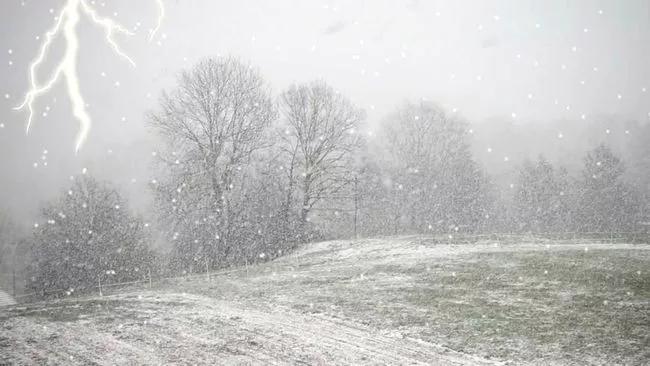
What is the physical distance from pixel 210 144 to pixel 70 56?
1235cm

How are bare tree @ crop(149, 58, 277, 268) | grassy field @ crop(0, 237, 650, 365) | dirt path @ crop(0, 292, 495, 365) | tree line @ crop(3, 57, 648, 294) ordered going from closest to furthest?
dirt path @ crop(0, 292, 495, 365), grassy field @ crop(0, 237, 650, 365), bare tree @ crop(149, 58, 277, 268), tree line @ crop(3, 57, 648, 294)

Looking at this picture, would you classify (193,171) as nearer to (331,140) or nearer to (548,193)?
(331,140)

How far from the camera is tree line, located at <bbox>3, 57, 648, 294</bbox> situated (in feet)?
120

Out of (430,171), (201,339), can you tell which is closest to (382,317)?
(201,339)

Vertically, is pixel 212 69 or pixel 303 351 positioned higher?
pixel 212 69

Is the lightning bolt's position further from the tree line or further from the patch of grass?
the patch of grass

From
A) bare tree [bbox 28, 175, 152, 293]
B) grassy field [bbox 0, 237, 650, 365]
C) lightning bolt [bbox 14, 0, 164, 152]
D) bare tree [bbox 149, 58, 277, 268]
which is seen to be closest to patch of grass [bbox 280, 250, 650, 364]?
grassy field [bbox 0, 237, 650, 365]

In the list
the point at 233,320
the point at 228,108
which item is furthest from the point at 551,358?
the point at 228,108

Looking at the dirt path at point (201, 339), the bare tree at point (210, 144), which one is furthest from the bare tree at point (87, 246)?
the dirt path at point (201, 339)

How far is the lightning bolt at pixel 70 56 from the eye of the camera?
31.1m

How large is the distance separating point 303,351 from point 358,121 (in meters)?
33.1

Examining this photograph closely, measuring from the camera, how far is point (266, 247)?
38656 mm

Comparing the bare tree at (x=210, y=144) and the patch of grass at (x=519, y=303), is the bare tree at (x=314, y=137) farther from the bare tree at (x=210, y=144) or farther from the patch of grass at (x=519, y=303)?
the patch of grass at (x=519, y=303)

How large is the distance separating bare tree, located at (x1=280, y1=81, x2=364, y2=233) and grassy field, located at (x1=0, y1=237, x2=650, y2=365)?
1733 centimetres
